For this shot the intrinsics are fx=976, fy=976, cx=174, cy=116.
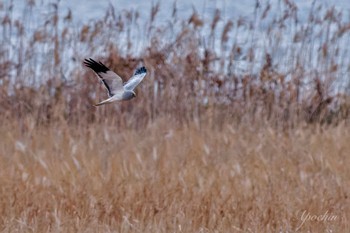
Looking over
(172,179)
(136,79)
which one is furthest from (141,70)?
(172,179)

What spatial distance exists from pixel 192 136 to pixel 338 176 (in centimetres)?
139

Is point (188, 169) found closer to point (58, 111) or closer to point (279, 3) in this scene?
point (58, 111)

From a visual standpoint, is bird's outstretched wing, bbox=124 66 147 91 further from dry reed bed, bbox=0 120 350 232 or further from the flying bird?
dry reed bed, bbox=0 120 350 232

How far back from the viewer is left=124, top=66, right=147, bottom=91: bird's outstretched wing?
2008mm

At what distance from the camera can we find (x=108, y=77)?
2.06 metres

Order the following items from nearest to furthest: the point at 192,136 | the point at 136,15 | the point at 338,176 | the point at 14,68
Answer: the point at 338,176
the point at 136,15
the point at 192,136
the point at 14,68

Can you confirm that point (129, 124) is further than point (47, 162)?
Yes

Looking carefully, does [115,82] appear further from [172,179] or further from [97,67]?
[172,179]

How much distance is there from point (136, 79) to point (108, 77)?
6 centimetres

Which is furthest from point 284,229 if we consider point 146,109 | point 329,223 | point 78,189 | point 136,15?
point 146,109

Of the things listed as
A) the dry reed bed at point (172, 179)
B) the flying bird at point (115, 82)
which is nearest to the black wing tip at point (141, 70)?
the flying bird at point (115, 82)

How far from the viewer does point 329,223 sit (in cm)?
380

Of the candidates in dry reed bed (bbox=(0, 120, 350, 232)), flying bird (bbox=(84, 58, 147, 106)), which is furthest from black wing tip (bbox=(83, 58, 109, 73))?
dry reed bed (bbox=(0, 120, 350, 232))

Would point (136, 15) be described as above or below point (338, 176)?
above
